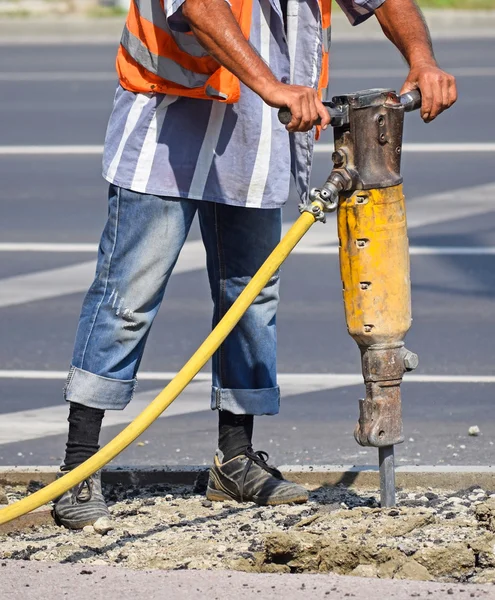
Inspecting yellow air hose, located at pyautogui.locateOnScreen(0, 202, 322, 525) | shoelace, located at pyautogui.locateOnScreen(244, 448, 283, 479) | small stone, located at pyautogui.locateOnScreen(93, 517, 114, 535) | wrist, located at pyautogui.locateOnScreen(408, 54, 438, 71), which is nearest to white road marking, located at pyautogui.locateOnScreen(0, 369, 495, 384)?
shoelace, located at pyautogui.locateOnScreen(244, 448, 283, 479)

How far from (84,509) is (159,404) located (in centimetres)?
75

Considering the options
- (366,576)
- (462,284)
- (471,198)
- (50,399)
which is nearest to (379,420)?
(366,576)

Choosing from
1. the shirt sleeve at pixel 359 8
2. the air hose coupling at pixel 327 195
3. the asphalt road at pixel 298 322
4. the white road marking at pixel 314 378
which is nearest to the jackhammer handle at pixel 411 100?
the air hose coupling at pixel 327 195

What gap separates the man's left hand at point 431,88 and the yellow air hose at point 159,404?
1.79 ft

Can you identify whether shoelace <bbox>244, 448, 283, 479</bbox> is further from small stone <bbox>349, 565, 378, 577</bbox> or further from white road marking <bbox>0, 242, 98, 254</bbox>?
white road marking <bbox>0, 242, 98, 254</bbox>

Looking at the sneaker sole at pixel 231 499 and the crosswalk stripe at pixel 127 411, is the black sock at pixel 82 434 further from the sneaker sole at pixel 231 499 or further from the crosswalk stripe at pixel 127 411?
the crosswalk stripe at pixel 127 411

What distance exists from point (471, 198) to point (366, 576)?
6997 millimetres

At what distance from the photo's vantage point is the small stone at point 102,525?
4.51m

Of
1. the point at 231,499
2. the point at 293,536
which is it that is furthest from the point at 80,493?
the point at 293,536

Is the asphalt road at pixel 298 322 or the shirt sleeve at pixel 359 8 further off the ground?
the shirt sleeve at pixel 359 8

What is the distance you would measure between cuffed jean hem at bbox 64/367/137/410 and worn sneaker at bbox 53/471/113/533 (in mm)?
282

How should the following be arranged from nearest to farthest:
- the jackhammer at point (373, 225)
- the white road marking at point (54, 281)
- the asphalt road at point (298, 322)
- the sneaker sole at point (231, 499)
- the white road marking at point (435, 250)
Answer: the jackhammer at point (373, 225) < the sneaker sole at point (231, 499) < the asphalt road at point (298, 322) < the white road marking at point (54, 281) < the white road marking at point (435, 250)

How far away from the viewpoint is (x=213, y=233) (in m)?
4.75

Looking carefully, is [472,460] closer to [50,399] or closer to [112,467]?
[112,467]
